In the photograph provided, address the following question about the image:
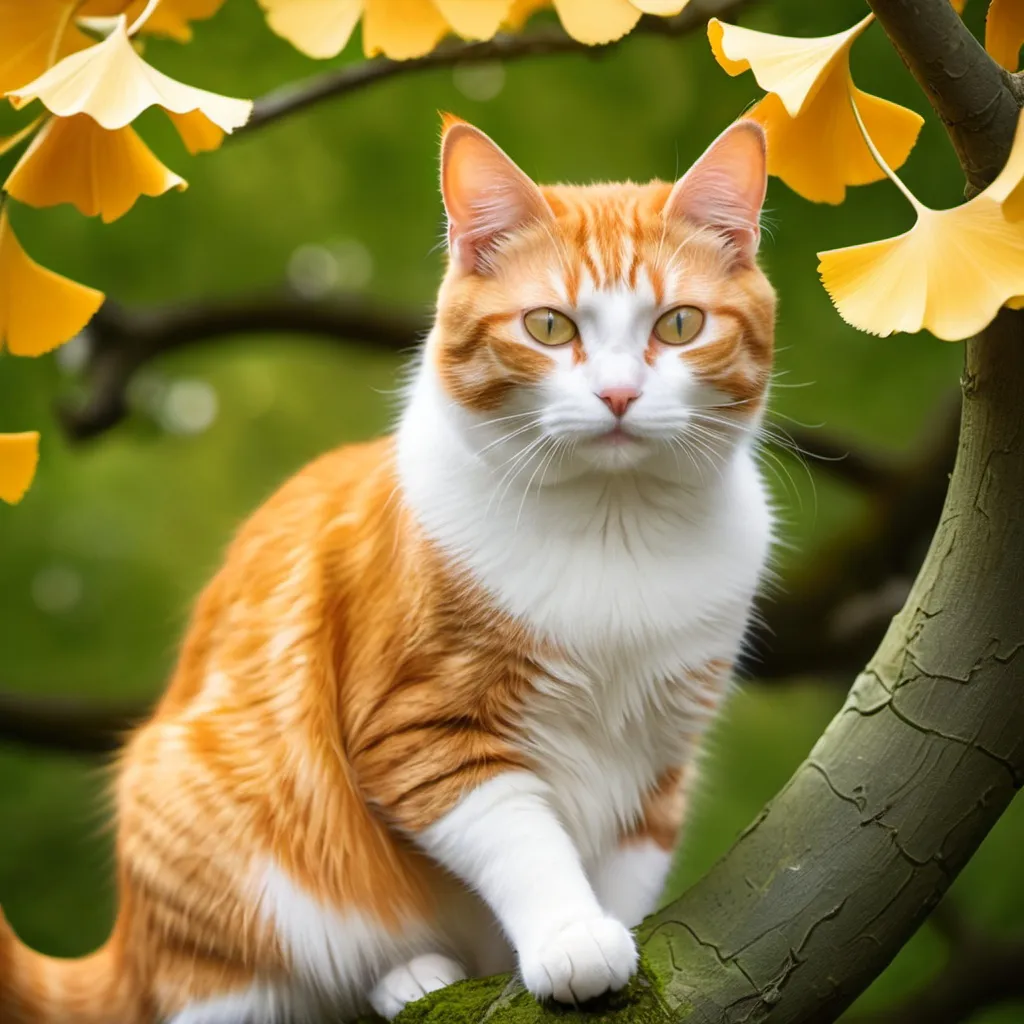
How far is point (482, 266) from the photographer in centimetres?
133

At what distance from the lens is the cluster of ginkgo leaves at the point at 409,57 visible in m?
0.89

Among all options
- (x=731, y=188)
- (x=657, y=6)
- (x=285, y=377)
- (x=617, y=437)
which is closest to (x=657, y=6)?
(x=657, y=6)

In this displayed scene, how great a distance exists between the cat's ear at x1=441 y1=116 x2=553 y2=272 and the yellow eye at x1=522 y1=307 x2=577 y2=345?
0.11 metres

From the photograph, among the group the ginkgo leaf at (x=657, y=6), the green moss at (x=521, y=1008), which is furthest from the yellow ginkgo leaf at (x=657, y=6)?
the green moss at (x=521, y=1008)

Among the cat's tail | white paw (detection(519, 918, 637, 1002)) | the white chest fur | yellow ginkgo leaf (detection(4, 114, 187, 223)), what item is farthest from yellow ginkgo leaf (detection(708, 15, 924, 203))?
the cat's tail

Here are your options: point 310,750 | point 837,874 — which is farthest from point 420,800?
point 837,874

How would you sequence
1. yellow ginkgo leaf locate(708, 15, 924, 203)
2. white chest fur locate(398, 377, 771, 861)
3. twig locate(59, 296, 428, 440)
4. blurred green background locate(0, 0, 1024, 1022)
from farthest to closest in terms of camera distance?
blurred green background locate(0, 0, 1024, 1022), twig locate(59, 296, 428, 440), white chest fur locate(398, 377, 771, 861), yellow ginkgo leaf locate(708, 15, 924, 203)

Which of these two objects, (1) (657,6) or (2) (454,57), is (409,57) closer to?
(1) (657,6)

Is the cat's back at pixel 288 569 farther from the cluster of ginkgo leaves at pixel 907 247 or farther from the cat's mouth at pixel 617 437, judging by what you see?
the cluster of ginkgo leaves at pixel 907 247

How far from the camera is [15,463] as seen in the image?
105 centimetres

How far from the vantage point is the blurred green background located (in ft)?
8.09

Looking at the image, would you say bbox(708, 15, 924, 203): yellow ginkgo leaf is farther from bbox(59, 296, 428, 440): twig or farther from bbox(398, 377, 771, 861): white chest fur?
bbox(59, 296, 428, 440): twig

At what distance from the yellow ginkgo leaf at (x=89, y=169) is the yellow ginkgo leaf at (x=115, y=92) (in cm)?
5

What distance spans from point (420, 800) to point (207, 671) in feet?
1.23
